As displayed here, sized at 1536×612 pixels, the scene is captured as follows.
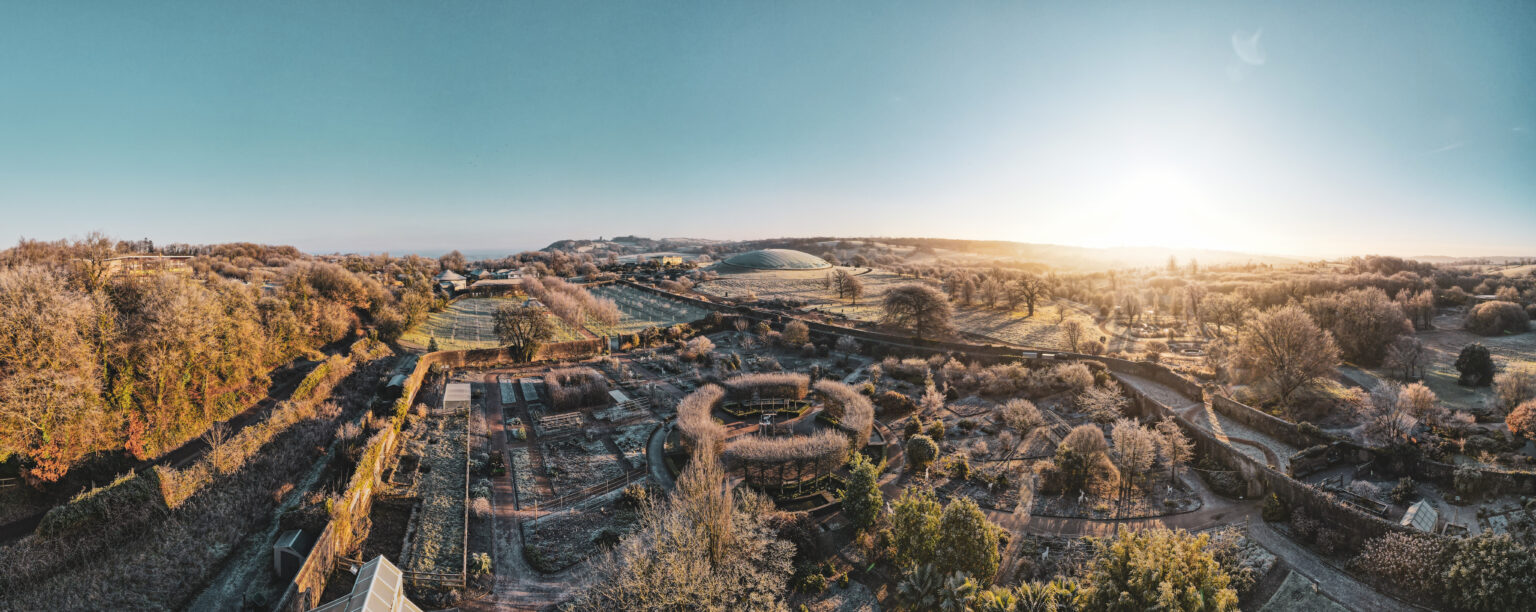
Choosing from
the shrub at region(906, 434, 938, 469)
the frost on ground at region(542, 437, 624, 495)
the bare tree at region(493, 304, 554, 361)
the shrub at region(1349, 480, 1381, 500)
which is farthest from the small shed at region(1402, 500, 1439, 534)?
the bare tree at region(493, 304, 554, 361)

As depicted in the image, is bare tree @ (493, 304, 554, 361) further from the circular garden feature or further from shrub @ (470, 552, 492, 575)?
shrub @ (470, 552, 492, 575)

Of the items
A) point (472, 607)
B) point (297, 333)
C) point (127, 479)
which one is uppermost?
point (297, 333)

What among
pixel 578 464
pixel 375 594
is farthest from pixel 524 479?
pixel 375 594

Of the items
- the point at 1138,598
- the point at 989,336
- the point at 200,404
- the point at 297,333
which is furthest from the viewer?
the point at 989,336

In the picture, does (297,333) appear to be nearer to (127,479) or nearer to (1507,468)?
(127,479)

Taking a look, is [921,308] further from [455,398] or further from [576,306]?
[576,306]

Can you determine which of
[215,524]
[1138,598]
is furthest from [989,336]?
[215,524]

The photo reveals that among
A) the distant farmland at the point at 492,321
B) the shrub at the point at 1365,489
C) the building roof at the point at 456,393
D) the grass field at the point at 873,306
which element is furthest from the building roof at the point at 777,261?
the shrub at the point at 1365,489
